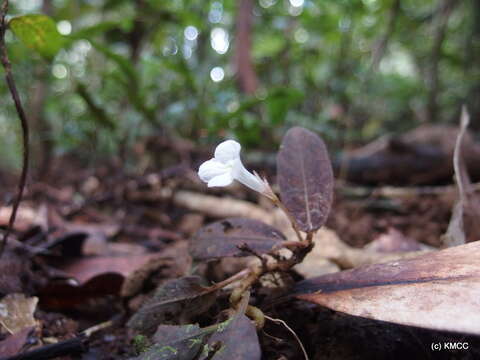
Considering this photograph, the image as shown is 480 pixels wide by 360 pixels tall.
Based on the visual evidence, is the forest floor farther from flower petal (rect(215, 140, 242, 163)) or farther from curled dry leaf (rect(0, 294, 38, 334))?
flower petal (rect(215, 140, 242, 163))

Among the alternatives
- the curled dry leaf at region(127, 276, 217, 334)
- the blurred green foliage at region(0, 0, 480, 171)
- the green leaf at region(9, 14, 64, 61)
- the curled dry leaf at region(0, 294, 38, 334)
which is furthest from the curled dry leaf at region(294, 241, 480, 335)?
the blurred green foliage at region(0, 0, 480, 171)

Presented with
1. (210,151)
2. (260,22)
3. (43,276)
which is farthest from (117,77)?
(260,22)

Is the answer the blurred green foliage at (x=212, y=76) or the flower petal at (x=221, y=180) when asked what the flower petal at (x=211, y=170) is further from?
the blurred green foliage at (x=212, y=76)

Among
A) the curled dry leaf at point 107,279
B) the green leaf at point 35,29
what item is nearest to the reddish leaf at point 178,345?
the curled dry leaf at point 107,279

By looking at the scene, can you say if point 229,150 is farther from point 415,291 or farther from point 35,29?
point 35,29

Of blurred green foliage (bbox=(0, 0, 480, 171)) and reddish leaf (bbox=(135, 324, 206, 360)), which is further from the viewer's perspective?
blurred green foliage (bbox=(0, 0, 480, 171))

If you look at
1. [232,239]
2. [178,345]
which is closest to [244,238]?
[232,239]
